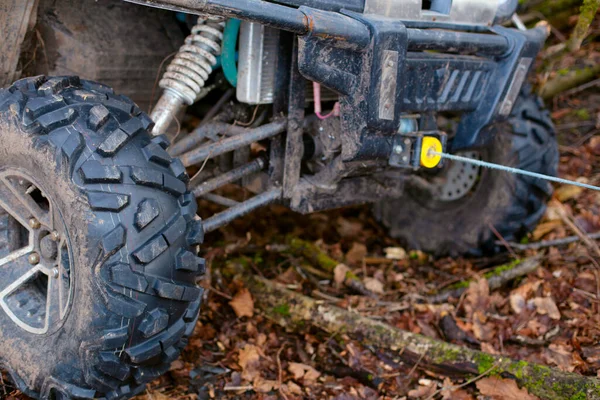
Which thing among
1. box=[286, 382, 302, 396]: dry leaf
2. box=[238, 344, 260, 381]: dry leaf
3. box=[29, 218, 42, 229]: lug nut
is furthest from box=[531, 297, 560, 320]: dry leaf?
box=[29, 218, 42, 229]: lug nut

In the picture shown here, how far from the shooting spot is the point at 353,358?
300cm

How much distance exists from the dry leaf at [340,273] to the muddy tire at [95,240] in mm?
1389

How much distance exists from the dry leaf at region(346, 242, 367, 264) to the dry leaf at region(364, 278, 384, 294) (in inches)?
14.5

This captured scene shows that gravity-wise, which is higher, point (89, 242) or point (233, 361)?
point (89, 242)

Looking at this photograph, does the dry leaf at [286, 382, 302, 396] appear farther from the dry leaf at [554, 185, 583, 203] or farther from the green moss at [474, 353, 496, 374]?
the dry leaf at [554, 185, 583, 203]

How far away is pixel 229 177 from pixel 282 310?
765mm

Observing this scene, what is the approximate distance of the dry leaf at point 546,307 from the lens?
3207 millimetres

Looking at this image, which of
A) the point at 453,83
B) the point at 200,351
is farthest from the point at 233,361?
the point at 453,83

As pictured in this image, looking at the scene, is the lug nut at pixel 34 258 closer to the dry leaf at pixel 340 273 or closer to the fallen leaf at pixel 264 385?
the fallen leaf at pixel 264 385

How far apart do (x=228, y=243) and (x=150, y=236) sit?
1772 millimetres

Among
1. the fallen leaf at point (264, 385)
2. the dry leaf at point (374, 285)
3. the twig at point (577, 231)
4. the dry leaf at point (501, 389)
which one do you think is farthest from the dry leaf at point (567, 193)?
the fallen leaf at point (264, 385)

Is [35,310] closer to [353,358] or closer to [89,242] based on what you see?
[89,242]

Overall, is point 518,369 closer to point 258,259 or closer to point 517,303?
point 517,303

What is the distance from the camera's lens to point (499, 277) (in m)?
3.55
